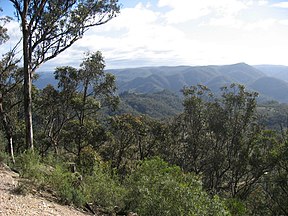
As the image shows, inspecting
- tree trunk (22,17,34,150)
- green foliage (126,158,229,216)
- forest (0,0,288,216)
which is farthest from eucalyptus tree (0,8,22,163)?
green foliage (126,158,229,216)

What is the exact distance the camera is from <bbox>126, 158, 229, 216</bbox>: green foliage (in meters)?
7.04

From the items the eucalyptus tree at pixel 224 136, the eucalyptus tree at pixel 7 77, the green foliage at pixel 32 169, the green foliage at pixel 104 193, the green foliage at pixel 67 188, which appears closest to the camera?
the green foliage at pixel 67 188

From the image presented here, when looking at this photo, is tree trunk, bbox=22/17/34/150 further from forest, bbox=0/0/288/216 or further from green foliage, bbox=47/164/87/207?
green foliage, bbox=47/164/87/207

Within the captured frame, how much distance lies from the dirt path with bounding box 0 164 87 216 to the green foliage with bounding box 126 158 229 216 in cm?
162

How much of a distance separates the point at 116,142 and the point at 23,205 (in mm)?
21925

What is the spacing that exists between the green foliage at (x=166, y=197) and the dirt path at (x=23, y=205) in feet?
5.32

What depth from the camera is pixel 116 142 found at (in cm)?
2822

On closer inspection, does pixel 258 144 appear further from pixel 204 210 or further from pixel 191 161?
pixel 204 210

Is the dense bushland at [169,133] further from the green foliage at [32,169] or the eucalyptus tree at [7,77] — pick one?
the green foliage at [32,169]

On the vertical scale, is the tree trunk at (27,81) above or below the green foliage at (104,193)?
above

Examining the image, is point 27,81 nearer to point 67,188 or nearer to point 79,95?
point 67,188

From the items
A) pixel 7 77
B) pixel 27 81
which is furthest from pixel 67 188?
pixel 7 77

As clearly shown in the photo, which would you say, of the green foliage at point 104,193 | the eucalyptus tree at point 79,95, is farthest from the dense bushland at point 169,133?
the green foliage at point 104,193

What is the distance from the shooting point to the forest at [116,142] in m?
8.19
